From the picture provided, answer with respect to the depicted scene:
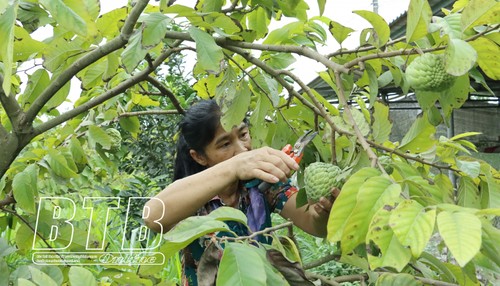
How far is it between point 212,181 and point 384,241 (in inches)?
25.7

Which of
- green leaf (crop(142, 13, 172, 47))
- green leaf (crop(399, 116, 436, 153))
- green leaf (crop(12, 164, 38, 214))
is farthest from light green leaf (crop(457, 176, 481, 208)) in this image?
green leaf (crop(12, 164, 38, 214))

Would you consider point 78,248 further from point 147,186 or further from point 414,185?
point 147,186

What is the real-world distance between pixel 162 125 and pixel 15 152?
2.61 metres

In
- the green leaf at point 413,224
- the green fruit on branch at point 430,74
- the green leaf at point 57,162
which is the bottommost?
the green leaf at point 413,224

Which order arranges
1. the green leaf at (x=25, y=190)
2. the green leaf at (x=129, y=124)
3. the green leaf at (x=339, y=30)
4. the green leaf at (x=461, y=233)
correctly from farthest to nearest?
1. the green leaf at (x=129, y=124)
2. the green leaf at (x=25, y=190)
3. the green leaf at (x=339, y=30)
4. the green leaf at (x=461, y=233)

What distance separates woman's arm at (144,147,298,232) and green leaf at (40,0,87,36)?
1.57ft

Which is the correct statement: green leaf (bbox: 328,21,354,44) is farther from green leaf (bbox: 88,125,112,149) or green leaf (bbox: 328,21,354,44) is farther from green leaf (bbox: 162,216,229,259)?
green leaf (bbox: 88,125,112,149)

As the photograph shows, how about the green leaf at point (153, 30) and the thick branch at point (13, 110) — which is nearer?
the green leaf at point (153, 30)

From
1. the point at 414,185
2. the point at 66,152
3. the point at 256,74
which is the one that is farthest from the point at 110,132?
the point at 414,185

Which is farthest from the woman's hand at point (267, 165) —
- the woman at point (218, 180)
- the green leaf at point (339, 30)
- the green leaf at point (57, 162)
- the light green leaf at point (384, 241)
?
the green leaf at point (57, 162)

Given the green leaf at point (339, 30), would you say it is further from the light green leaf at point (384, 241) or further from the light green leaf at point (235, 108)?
the light green leaf at point (384, 241)

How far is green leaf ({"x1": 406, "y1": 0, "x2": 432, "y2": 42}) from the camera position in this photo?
91cm

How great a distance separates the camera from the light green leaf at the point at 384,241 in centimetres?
69

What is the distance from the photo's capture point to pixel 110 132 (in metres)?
2.13
